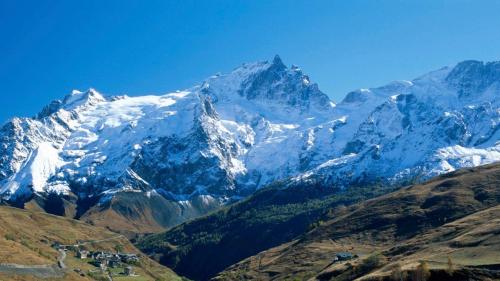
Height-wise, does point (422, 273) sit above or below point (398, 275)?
below

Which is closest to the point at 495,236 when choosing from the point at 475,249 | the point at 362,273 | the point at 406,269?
the point at 475,249

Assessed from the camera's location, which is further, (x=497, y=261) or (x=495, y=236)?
(x=495, y=236)

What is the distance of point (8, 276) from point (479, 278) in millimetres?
131537

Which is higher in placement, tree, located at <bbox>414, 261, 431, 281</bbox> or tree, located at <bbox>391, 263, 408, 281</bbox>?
tree, located at <bbox>391, 263, 408, 281</bbox>

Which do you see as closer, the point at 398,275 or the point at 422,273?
the point at 422,273

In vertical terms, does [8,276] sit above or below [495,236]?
above

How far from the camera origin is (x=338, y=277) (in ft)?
652

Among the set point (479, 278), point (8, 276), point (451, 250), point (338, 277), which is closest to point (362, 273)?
point (338, 277)

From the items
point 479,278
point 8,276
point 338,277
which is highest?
point 8,276

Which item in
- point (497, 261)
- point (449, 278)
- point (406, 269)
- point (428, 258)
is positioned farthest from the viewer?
point (428, 258)

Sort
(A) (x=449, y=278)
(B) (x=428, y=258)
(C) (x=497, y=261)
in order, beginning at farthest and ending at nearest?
(B) (x=428, y=258) → (C) (x=497, y=261) → (A) (x=449, y=278)

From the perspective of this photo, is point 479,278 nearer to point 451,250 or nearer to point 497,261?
Result: point 497,261

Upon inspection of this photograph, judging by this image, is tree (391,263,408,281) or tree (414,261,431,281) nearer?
tree (414,261,431,281)

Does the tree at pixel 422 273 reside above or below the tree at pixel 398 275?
below
